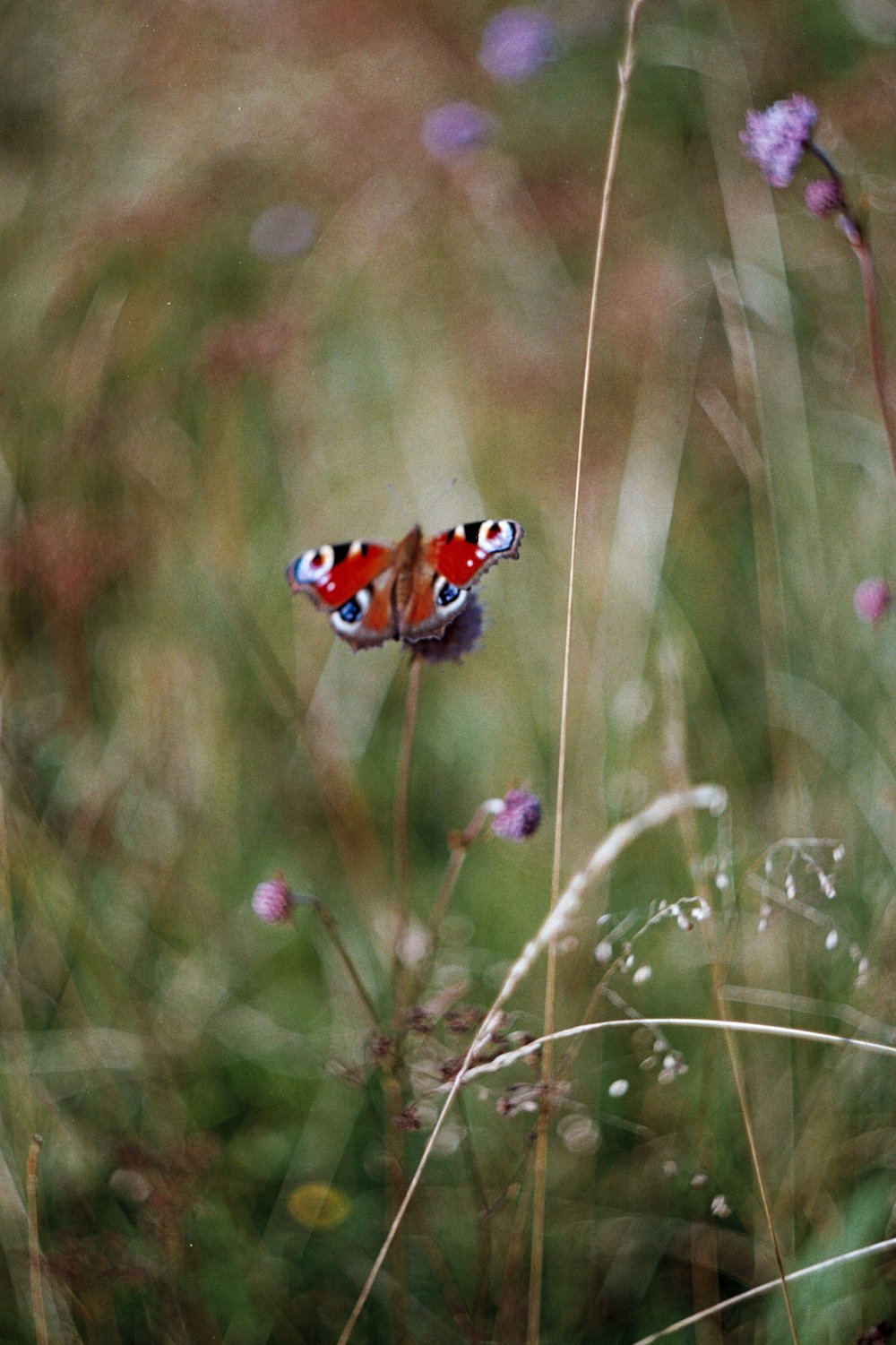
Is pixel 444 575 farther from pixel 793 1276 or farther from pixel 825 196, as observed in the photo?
pixel 793 1276

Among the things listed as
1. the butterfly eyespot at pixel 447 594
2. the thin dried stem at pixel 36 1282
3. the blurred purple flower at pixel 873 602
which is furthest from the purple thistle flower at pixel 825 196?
the thin dried stem at pixel 36 1282

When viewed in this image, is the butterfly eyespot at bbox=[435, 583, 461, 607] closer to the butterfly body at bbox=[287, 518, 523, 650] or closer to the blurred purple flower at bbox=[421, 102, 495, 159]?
the butterfly body at bbox=[287, 518, 523, 650]

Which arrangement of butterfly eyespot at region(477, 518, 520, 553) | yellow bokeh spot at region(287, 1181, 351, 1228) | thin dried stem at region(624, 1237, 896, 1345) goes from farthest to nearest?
yellow bokeh spot at region(287, 1181, 351, 1228), butterfly eyespot at region(477, 518, 520, 553), thin dried stem at region(624, 1237, 896, 1345)

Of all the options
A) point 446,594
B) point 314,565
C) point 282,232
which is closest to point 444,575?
point 446,594

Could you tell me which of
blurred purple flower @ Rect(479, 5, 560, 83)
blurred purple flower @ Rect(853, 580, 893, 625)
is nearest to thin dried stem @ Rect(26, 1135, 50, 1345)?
blurred purple flower @ Rect(853, 580, 893, 625)

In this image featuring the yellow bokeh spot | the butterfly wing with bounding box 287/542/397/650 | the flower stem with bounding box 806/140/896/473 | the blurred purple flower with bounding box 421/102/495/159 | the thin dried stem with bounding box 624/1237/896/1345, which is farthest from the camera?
the blurred purple flower with bounding box 421/102/495/159

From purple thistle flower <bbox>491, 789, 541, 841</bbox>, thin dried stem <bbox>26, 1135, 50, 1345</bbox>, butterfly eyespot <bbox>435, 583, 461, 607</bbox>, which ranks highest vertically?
butterfly eyespot <bbox>435, 583, 461, 607</bbox>

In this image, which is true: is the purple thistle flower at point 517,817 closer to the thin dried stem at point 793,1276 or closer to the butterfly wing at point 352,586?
the butterfly wing at point 352,586

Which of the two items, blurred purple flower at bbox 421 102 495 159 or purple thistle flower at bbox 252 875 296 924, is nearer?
purple thistle flower at bbox 252 875 296 924
